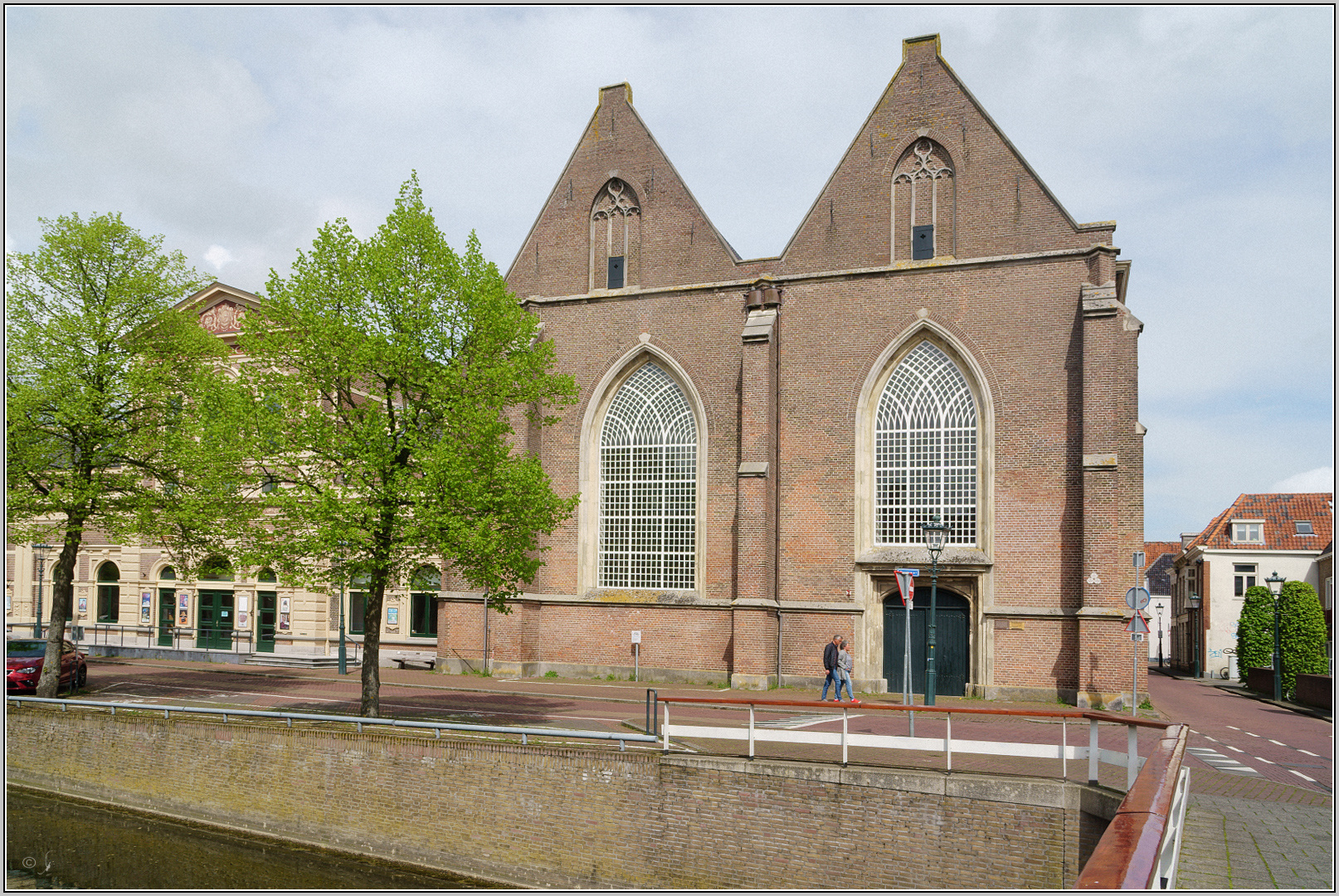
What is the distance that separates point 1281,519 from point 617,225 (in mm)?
39942

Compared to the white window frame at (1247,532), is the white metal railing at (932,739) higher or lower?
lower

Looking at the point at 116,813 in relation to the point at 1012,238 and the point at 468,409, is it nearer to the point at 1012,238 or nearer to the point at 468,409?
the point at 468,409

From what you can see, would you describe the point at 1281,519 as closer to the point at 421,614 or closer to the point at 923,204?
the point at 923,204

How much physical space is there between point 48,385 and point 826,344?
18398mm

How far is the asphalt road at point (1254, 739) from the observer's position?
15.5m

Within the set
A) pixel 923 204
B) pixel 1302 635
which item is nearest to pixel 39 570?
pixel 923 204

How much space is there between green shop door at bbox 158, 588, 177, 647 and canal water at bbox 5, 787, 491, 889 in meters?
18.6

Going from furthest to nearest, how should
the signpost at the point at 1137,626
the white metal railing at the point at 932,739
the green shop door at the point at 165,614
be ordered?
1. the green shop door at the point at 165,614
2. the signpost at the point at 1137,626
3. the white metal railing at the point at 932,739

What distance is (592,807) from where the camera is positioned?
13836 millimetres

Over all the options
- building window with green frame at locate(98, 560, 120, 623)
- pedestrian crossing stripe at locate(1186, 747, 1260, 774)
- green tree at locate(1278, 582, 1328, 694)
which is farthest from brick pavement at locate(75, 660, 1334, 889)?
building window with green frame at locate(98, 560, 120, 623)

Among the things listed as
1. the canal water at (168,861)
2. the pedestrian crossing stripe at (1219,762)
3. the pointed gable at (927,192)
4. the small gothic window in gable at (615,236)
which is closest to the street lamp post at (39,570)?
the canal water at (168,861)

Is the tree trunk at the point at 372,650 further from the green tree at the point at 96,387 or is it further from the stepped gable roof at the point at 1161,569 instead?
the stepped gable roof at the point at 1161,569

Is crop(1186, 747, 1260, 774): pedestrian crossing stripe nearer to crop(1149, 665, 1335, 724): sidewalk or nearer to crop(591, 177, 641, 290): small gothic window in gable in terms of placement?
crop(1149, 665, 1335, 724): sidewalk

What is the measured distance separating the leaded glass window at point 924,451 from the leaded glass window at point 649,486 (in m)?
5.21
